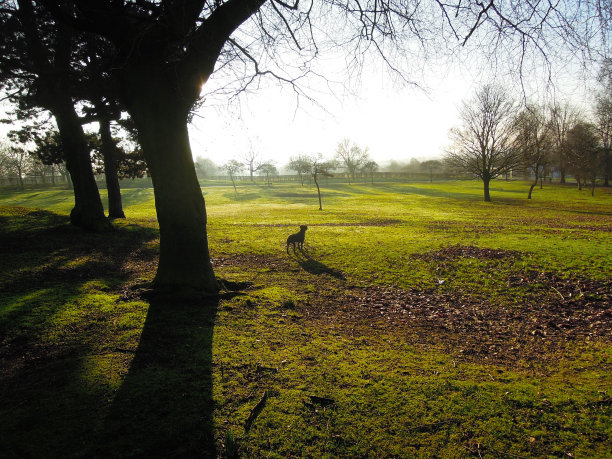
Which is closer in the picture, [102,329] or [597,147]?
[102,329]

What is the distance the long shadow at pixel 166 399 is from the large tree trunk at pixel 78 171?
852 cm

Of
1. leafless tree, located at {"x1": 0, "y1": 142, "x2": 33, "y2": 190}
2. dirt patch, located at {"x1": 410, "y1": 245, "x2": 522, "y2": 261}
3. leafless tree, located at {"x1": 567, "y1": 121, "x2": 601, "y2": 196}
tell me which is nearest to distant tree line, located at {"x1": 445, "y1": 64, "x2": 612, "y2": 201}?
leafless tree, located at {"x1": 567, "y1": 121, "x2": 601, "y2": 196}

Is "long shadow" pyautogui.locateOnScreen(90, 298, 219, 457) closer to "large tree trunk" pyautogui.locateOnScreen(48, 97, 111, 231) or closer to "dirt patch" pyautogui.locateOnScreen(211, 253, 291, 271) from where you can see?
"dirt patch" pyautogui.locateOnScreen(211, 253, 291, 271)

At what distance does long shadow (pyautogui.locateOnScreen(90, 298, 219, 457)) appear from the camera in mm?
2422

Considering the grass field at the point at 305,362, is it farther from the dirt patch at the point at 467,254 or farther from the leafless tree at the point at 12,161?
the leafless tree at the point at 12,161

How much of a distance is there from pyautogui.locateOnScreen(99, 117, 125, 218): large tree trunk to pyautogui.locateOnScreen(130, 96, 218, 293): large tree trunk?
13.4 meters

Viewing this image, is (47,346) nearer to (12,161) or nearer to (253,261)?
(253,261)

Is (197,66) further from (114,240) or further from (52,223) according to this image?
(52,223)

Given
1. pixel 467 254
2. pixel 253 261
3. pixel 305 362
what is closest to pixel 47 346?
pixel 305 362

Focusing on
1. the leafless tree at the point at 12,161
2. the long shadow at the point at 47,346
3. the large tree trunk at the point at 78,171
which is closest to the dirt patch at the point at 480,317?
the long shadow at the point at 47,346

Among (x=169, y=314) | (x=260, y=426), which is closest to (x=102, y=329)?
(x=169, y=314)

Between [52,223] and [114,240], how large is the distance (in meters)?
3.09

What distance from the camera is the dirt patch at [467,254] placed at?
9.50 meters

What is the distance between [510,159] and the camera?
120ft
